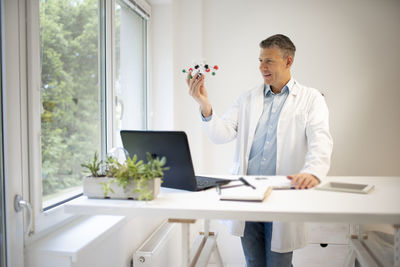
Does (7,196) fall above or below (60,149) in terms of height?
below

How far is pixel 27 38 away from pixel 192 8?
1996 mm

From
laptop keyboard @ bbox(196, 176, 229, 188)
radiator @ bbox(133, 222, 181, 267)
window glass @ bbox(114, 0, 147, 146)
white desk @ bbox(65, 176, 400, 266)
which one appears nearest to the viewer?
white desk @ bbox(65, 176, 400, 266)

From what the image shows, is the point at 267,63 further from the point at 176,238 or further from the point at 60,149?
the point at 176,238

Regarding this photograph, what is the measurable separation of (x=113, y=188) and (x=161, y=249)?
3.91 ft

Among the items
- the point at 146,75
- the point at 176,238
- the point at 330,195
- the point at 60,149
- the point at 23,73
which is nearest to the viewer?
the point at 330,195

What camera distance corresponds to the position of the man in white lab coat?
169 cm

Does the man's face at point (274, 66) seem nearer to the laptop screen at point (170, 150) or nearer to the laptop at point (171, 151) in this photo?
the laptop at point (171, 151)

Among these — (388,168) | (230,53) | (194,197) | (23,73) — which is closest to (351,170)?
(388,168)

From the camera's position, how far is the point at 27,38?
141 centimetres

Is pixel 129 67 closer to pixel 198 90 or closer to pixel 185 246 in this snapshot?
pixel 198 90

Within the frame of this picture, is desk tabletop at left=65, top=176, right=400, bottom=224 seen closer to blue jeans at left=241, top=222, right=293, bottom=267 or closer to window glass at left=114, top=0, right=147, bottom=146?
blue jeans at left=241, top=222, right=293, bottom=267

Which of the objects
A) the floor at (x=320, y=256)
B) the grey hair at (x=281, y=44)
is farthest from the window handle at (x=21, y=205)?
the floor at (x=320, y=256)

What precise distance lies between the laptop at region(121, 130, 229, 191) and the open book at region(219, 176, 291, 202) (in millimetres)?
74

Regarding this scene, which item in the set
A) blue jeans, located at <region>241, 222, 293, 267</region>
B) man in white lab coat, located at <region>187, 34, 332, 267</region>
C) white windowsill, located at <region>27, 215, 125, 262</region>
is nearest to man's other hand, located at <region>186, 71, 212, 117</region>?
man in white lab coat, located at <region>187, 34, 332, 267</region>
